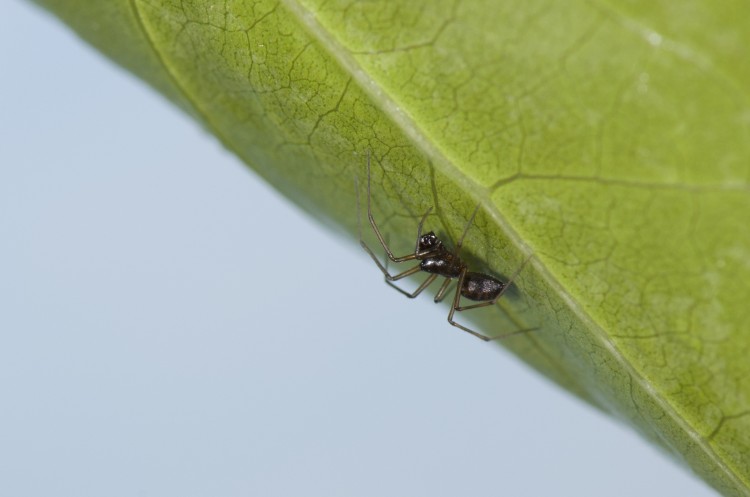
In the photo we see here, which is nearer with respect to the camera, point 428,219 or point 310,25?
point 310,25

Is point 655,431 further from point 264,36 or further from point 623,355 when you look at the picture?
point 264,36

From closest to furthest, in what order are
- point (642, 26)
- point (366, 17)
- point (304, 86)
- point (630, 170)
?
point (642, 26)
point (630, 170)
point (366, 17)
point (304, 86)

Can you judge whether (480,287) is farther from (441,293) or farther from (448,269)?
(441,293)

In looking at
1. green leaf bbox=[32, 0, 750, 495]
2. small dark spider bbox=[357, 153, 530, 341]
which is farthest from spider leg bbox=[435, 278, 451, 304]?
green leaf bbox=[32, 0, 750, 495]

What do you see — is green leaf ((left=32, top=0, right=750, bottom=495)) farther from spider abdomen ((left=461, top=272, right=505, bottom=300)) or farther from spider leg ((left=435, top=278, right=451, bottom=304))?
A: spider leg ((left=435, top=278, right=451, bottom=304))

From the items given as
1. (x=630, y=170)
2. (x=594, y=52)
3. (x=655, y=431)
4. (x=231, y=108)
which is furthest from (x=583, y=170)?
(x=231, y=108)

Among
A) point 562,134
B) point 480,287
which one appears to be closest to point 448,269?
point 480,287
